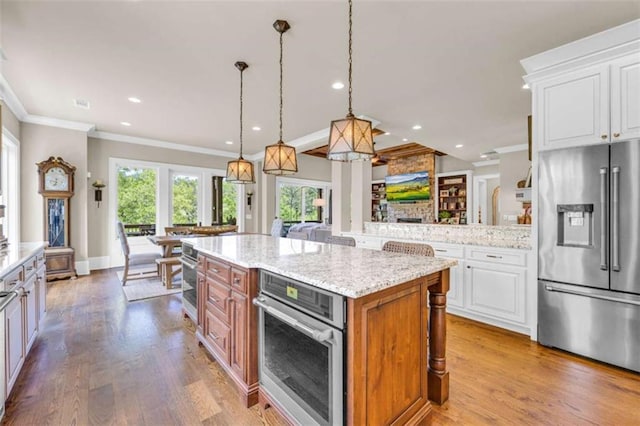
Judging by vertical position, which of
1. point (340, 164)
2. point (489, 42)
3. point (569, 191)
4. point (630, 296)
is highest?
point (489, 42)

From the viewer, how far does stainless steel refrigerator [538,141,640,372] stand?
2217 millimetres

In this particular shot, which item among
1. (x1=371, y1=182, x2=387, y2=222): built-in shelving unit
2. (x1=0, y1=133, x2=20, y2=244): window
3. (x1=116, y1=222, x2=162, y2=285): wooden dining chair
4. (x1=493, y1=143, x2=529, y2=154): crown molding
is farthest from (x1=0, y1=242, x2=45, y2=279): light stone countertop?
(x1=371, y1=182, x2=387, y2=222): built-in shelving unit

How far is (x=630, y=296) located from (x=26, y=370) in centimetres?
457

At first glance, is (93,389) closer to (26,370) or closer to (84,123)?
(26,370)

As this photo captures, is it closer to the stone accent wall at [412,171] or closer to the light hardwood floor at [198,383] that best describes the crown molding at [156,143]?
the light hardwood floor at [198,383]

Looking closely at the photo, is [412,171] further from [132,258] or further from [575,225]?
[132,258]

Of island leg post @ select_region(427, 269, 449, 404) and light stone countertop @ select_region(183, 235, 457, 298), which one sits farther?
island leg post @ select_region(427, 269, 449, 404)

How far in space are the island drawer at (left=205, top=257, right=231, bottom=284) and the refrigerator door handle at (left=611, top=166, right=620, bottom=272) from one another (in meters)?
2.92

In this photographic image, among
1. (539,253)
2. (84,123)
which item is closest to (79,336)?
(84,123)

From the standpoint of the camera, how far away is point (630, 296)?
7.23ft

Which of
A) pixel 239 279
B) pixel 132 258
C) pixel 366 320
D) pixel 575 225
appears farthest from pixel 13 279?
pixel 575 225

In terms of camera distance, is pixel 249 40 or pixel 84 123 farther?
pixel 84 123

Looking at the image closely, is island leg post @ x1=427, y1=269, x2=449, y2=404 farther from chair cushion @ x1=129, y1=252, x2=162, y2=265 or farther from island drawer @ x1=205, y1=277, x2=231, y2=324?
chair cushion @ x1=129, y1=252, x2=162, y2=265

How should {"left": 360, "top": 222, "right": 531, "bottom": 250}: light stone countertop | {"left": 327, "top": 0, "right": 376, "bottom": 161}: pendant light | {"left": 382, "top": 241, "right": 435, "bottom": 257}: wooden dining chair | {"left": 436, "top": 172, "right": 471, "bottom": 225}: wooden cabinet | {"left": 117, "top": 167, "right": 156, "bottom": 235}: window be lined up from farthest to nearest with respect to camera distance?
{"left": 436, "top": 172, "right": 471, "bottom": 225}: wooden cabinet
{"left": 117, "top": 167, "right": 156, "bottom": 235}: window
{"left": 360, "top": 222, "right": 531, "bottom": 250}: light stone countertop
{"left": 382, "top": 241, "right": 435, "bottom": 257}: wooden dining chair
{"left": 327, "top": 0, "right": 376, "bottom": 161}: pendant light
